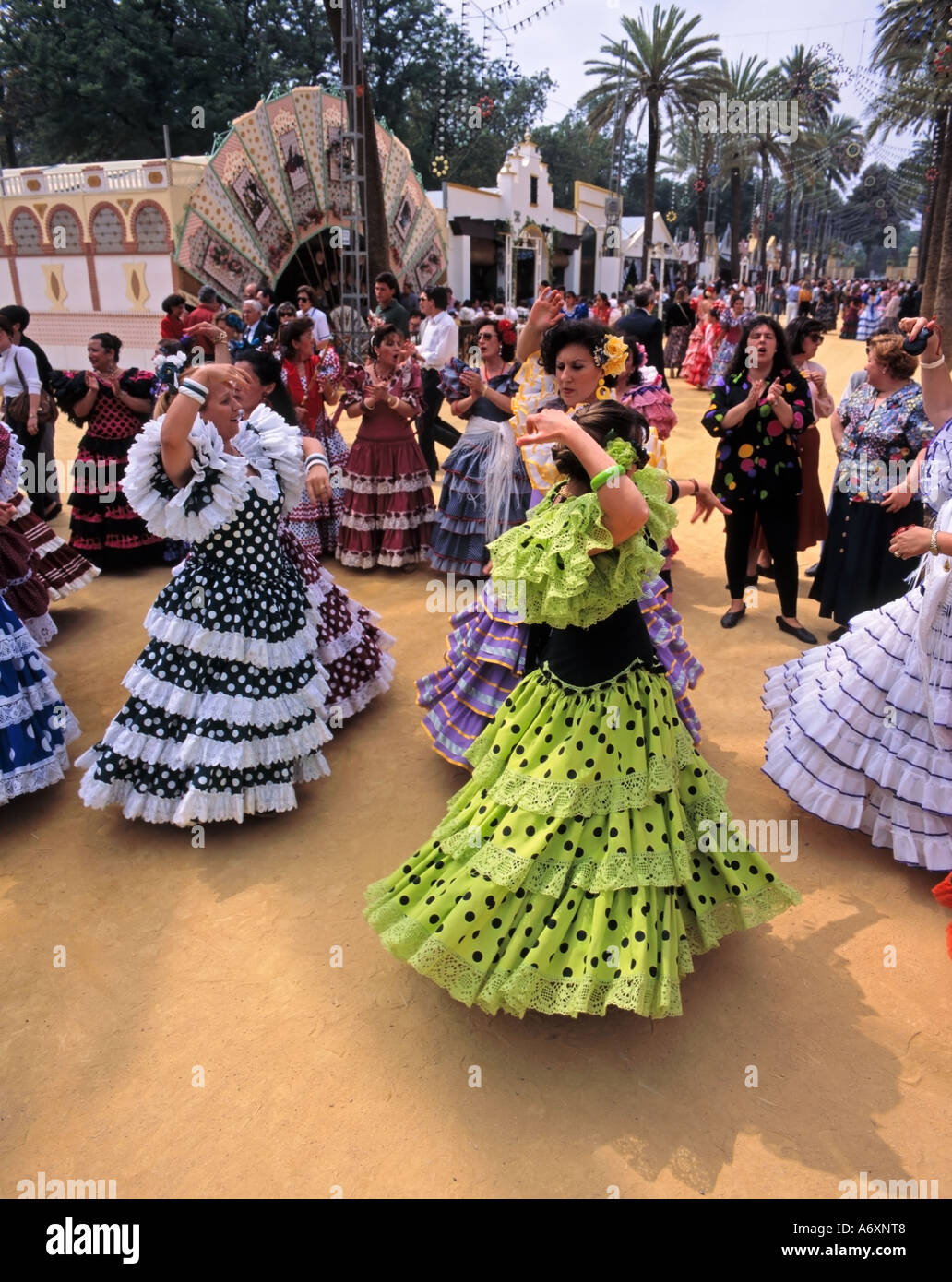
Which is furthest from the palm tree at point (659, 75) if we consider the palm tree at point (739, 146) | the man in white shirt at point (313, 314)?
the man in white shirt at point (313, 314)

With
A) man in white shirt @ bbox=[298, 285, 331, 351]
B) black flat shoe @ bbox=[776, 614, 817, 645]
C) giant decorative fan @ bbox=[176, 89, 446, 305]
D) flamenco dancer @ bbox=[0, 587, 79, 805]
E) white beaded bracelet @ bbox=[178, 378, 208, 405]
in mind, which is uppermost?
giant decorative fan @ bbox=[176, 89, 446, 305]

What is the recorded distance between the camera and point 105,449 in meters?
7.46

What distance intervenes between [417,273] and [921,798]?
19.8m

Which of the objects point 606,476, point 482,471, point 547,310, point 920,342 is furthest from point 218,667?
point 920,342

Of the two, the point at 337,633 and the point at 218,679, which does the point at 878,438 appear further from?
the point at 218,679

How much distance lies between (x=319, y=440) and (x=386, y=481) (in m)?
0.73

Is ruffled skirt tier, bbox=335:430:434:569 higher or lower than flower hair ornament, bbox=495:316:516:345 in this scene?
lower

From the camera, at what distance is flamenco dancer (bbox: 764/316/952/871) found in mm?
3613

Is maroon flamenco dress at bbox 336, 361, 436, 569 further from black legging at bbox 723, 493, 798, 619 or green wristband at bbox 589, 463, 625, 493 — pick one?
green wristband at bbox 589, 463, 625, 493

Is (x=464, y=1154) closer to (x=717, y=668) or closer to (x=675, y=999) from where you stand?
(x=675, y=999)

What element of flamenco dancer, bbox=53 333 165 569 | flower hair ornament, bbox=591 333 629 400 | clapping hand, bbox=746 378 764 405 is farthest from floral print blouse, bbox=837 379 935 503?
flamenco dancer, bbox=53 333 165 569

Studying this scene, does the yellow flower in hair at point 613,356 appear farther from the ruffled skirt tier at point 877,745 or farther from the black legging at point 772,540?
the black legging at point 772,540

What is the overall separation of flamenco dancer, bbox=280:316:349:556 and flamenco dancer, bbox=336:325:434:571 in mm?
173

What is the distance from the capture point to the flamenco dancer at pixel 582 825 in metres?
2.57
